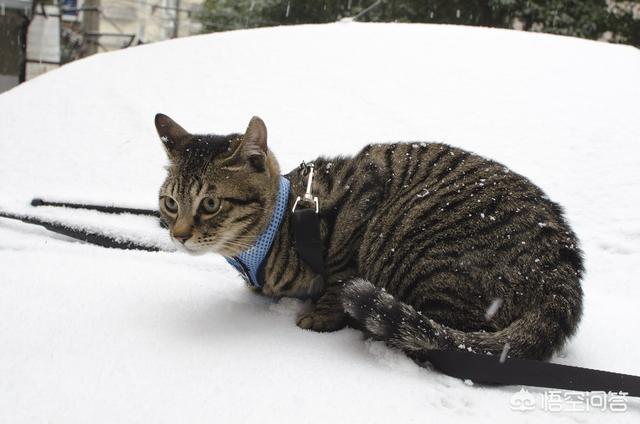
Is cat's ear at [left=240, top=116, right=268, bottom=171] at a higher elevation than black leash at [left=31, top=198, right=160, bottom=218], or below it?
higher

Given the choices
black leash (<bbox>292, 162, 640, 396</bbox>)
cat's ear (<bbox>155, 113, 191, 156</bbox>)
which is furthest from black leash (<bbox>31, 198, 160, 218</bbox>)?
black leash (<bbox>292, 162, 640, 396</bbox>)

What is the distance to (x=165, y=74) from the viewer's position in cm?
417

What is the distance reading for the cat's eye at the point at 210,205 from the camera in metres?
1.69

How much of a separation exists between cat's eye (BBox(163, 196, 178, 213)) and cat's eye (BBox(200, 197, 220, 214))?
112 mm

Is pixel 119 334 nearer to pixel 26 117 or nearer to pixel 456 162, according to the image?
pixel 456 162

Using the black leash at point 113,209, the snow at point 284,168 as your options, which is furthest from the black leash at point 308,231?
the black leash at point 113,209

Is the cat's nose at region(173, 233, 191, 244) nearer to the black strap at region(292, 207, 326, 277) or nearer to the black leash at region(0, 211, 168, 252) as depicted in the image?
the black strap at region(292, 207, 326, 277)

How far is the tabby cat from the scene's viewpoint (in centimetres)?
148

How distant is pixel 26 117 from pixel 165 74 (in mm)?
1085

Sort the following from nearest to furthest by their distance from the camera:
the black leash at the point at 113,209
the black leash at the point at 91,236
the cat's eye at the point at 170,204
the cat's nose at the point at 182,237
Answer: the cat's nose at the point at 182,237, the cat's eye at the point at 170,204, the black leash at the point at 91,236, the black leash at the point at 113,209

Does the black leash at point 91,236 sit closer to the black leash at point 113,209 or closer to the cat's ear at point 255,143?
the black leash at point 113,209

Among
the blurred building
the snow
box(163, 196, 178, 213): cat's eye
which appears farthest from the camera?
the blurred building

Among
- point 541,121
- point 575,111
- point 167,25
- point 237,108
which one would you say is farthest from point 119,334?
point 167,25

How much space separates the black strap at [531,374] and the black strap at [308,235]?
0.52m
